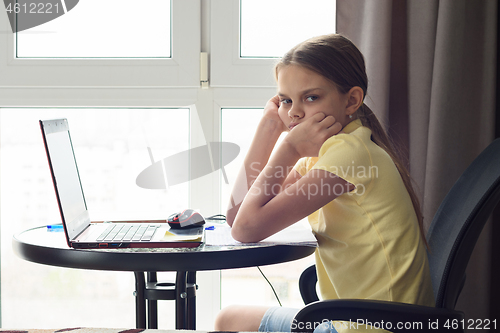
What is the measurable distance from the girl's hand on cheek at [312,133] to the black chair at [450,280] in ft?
1.07

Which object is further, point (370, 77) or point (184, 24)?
point (184, 24)

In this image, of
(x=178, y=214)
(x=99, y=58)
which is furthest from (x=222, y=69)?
(x=178, y=214)

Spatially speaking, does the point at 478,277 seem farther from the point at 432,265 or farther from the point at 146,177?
the point at 146,177

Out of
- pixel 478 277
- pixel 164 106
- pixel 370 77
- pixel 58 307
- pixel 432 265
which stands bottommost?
pixel 58 307

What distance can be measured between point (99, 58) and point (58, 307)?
3.56ft

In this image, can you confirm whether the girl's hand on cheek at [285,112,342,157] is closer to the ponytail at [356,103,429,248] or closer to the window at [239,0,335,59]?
the ponytail at [356,103,429,248]

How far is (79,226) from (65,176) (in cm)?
13

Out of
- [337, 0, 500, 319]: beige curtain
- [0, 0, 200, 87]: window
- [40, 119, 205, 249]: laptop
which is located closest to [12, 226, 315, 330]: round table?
[40, 119, 205, 249]: laptop

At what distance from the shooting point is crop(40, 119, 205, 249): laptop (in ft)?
3.08

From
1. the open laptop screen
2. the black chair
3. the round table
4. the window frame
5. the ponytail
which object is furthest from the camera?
the window frame

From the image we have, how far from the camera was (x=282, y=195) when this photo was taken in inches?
37.8

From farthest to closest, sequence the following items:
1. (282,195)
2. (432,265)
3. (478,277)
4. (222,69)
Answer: (222,69)
(478,277)
(432,265)
(282,195)

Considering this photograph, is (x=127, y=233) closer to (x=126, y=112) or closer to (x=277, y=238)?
(x=277, y=238)

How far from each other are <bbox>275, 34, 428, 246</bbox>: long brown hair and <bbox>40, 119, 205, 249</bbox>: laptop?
499 mm
